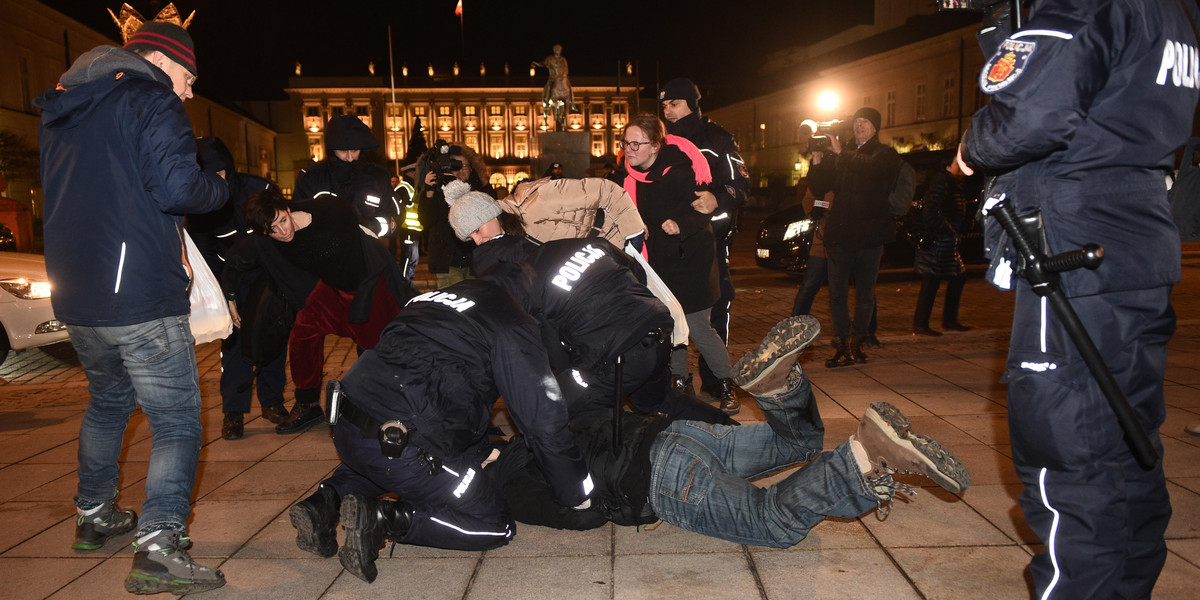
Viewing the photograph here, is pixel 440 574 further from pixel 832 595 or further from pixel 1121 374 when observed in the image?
pixel 1121 374

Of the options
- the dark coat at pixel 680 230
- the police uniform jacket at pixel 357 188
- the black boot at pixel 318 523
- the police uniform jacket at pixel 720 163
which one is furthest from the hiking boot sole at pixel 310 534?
the police uniform jacket at pixel 720 163

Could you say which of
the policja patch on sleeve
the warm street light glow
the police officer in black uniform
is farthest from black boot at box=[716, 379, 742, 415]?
the warm street light glow

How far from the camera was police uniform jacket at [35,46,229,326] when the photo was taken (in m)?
2.91

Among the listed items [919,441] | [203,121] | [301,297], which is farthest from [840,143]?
[203,121]

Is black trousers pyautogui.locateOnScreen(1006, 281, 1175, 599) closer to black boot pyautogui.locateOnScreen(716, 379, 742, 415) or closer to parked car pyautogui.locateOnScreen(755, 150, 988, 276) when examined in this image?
black boot pyautogui.locateOnScreen(716, 379, 742, 415)

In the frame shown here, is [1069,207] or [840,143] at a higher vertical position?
[840,143]

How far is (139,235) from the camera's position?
2959 mm

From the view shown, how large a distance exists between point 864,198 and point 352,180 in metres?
3.79

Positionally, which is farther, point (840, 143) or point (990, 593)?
point (840, 143)

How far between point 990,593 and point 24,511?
3.98m

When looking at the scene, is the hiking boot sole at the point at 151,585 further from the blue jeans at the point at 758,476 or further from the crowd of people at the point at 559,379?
the blue jeans at the point at 758,476

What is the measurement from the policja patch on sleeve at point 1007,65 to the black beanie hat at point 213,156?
13.3 ft

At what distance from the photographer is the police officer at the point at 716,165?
555 centimetres

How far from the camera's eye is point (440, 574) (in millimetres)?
3029
